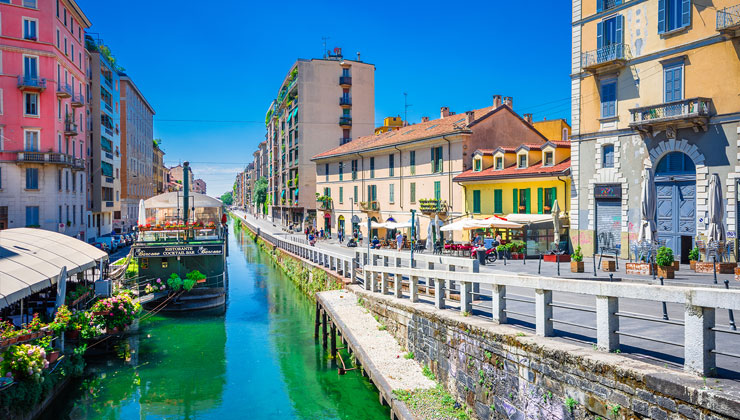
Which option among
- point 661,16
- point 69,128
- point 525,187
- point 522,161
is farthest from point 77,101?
point 661,16

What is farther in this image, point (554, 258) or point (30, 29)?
point (30, 29)

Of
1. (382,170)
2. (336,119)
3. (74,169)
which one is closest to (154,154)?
(336,119)

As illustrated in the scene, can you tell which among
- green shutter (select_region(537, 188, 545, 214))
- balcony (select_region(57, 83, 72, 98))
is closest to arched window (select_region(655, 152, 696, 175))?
green shutter (select_region(537, 188, 545, 214))

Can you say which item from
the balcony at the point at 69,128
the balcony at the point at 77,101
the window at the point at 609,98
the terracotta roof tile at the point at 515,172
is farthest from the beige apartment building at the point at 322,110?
the window at the point at 609,98

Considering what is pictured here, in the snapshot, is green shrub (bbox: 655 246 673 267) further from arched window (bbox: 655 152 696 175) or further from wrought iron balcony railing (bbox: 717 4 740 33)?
wrought iron balcony railing (bbox: 717 4 740 33)

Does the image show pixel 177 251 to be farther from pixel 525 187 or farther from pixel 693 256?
pixel 693 256

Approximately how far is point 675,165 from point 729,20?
225 inches

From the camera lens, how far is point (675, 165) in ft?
68.1

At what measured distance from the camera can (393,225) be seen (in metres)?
33.0

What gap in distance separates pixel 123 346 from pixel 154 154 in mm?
80341

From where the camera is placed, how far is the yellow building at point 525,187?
26.1 metres

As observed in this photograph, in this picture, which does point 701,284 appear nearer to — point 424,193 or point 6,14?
point 424,193

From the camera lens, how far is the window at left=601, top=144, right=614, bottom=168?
915 inches

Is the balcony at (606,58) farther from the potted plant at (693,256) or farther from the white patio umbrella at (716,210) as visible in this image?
the potted plant at (693,256)
